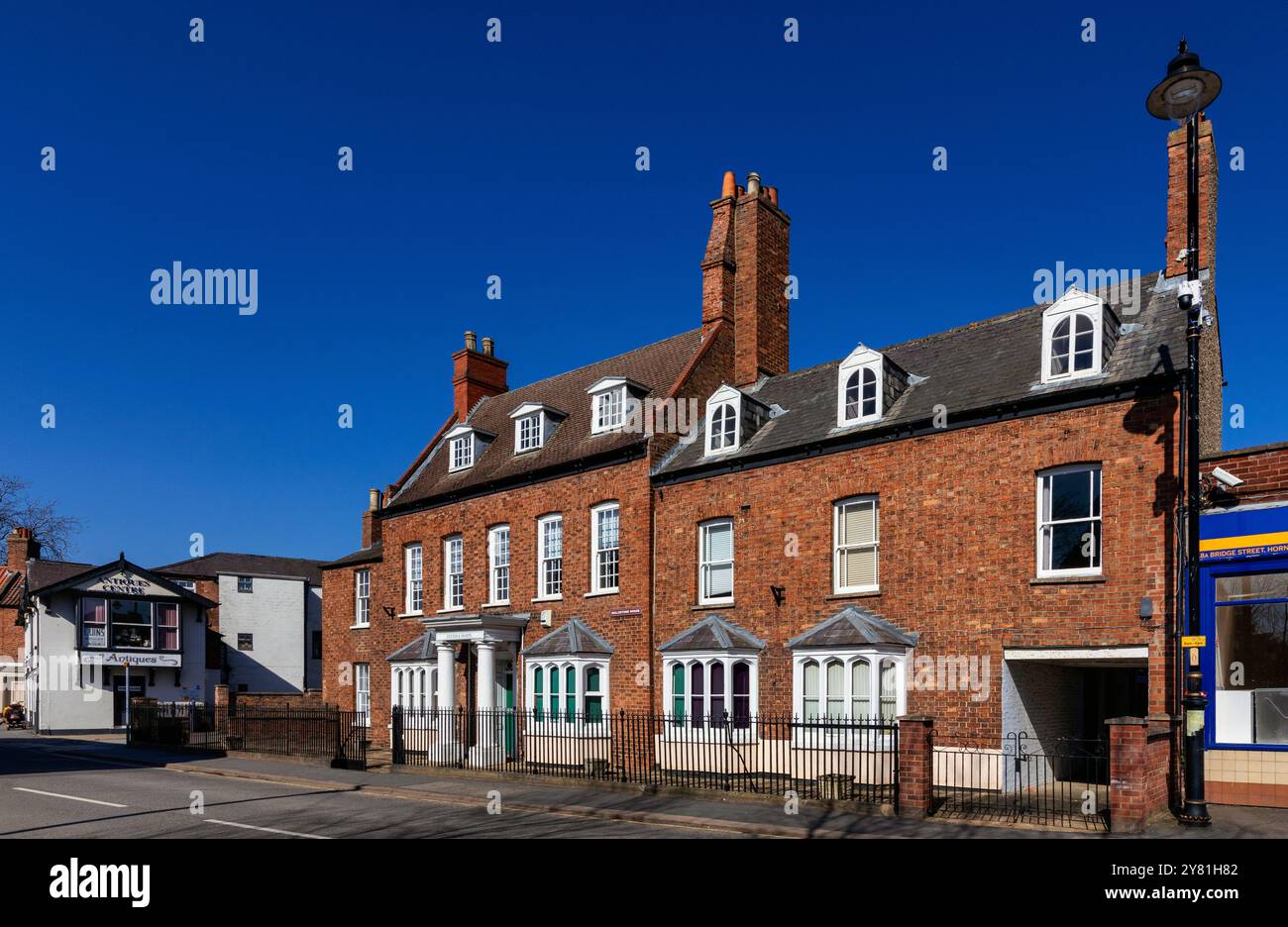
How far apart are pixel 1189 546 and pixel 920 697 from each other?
632cm

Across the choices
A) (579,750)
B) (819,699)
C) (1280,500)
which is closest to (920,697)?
(819,699)

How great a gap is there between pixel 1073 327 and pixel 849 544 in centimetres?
599

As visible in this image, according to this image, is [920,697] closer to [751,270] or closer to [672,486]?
[672,486]

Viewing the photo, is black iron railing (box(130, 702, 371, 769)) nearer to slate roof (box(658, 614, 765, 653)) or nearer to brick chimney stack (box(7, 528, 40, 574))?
slate roof (box(658, 614, 765, 653))

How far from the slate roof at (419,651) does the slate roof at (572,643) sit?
532cm

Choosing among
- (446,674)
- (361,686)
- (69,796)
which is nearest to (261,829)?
(69,796)

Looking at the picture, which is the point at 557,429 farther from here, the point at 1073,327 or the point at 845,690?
the point at 1073,327

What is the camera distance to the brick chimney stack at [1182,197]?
739 inches

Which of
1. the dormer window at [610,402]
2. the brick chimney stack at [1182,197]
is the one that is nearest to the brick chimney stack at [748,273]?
the dormer window at [610,402]

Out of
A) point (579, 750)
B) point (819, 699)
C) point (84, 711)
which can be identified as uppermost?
point (819, 699)

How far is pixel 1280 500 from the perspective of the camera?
51.9 ft

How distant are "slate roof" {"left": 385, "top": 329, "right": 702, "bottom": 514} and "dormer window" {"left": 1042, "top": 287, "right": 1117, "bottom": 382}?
976 centimetres

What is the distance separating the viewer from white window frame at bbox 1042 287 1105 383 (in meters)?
17.7

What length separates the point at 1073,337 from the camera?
18016mm
